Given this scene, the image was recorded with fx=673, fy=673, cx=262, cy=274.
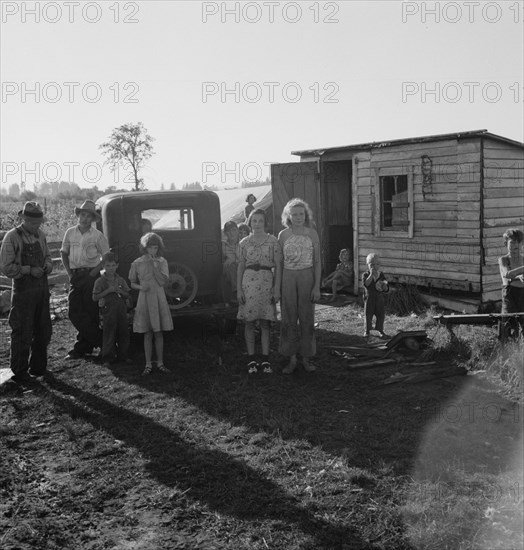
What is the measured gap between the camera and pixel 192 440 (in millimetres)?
5438

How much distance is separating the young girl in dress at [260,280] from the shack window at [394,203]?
6.08 metres

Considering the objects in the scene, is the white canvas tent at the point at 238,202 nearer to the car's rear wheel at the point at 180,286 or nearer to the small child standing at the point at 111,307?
the car's rear wheel at the point at 180,286

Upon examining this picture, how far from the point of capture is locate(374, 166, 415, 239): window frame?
40.8 ft

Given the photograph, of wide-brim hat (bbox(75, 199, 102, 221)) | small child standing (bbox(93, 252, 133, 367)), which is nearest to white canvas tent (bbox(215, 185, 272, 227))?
wide-brim hat (bbox(75, 199, 102, 221))

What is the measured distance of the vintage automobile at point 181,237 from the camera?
9047 mm

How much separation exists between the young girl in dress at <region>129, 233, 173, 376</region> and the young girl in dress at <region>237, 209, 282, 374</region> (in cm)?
94

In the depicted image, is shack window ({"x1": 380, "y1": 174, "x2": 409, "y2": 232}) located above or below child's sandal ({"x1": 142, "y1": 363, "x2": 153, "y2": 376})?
above

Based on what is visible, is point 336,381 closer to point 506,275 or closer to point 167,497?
point 506,275

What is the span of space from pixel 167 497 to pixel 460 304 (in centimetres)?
833

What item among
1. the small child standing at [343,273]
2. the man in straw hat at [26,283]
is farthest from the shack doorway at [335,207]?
the man in straw hat at [26,283]

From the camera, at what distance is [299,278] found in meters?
7.30

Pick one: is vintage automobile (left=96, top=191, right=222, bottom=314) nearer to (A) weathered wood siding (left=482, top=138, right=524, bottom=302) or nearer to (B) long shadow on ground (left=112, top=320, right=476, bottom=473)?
(B) long shadow on ground (left=112, top=320, right=476, bottom=473)

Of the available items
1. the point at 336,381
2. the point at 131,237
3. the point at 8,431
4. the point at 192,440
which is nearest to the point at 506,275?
the point at 336,381

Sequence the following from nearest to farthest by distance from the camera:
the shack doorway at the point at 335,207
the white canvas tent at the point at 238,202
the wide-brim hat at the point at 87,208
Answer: the wide-brim hat at the point at 87,208, the shack doorway at the point at 335,207, the white canvas tent at the point at 238,202
